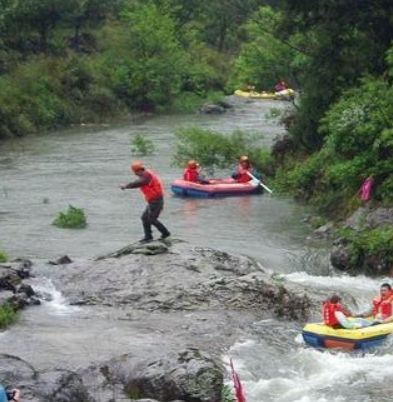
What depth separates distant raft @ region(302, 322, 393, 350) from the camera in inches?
655

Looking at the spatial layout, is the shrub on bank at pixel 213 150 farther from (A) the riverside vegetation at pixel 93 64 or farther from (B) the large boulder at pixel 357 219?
(A) the riverside vegetation at pixel 93 64

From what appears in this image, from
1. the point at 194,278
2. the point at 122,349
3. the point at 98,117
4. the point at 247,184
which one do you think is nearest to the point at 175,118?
the point at 98,117

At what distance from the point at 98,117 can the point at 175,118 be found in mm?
3765

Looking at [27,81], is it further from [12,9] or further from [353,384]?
[353,384]

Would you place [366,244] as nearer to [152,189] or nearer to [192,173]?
[152,189]

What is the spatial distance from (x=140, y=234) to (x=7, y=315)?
24.4 ft

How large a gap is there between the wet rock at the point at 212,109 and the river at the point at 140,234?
7.36 m

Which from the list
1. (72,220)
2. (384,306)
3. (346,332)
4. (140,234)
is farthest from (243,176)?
(346,332)

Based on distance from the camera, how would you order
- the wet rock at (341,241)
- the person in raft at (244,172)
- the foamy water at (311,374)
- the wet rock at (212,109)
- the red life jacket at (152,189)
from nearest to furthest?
1. the foamy water at (311,374)
2. the red life jacket at (152,189)
3. the wet rock at (341,241)
4. the person in raft at (244,172)
5. the wet rock at (212,109)

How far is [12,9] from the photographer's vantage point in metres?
54.1

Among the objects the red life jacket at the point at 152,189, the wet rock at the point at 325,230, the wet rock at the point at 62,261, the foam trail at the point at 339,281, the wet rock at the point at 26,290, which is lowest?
the wet rock at the point at 325,230

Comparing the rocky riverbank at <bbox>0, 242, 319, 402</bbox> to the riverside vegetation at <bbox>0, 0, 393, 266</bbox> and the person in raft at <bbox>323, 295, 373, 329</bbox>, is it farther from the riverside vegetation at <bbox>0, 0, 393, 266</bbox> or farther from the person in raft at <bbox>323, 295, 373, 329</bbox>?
the riverside vegetation at <bbox>0, 0, 393, 266</bbox>

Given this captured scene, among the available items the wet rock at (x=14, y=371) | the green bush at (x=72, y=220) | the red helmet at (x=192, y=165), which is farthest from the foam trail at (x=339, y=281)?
the red helmet at (x=192, y=165)

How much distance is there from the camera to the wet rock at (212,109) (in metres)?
53.8
